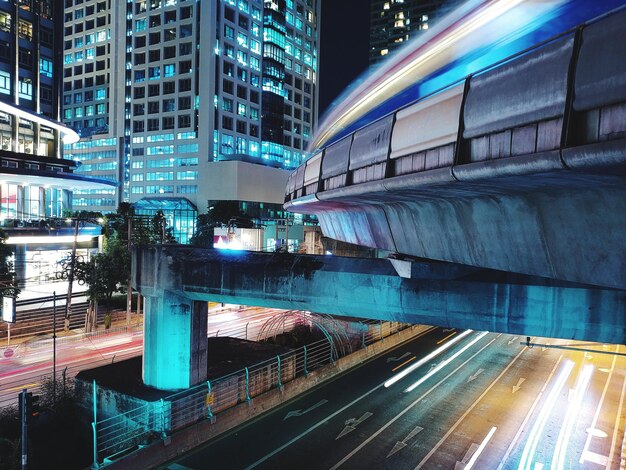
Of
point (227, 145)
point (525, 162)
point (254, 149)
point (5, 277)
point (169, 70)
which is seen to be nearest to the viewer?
point (525, 162)

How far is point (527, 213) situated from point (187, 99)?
292 feet

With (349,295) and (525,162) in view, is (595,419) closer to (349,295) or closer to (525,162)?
(349,295)

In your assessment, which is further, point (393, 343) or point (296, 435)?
point (393, 343)

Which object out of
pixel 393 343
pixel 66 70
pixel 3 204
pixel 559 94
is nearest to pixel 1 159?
pixel 3 204

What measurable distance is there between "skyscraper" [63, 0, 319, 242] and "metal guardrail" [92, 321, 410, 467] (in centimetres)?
6535

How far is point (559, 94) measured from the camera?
4691mm

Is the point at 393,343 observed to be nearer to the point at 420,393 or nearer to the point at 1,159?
the point at 420,393

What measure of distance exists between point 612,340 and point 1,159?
4916 cm

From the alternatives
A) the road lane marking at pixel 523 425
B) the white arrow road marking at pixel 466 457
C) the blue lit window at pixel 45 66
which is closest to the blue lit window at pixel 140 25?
the blue lit window at pixel 45 66

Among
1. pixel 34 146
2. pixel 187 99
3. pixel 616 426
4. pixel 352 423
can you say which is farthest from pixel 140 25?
pixel 616 426

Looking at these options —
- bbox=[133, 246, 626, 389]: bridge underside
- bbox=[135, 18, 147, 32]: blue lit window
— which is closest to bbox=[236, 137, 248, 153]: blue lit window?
bbox=[135, 18, 147, 32]: blue lit window

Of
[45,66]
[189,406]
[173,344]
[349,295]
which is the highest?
[45,66]

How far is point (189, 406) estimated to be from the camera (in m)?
13.3

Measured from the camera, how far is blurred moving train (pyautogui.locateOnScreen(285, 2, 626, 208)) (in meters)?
4.25
